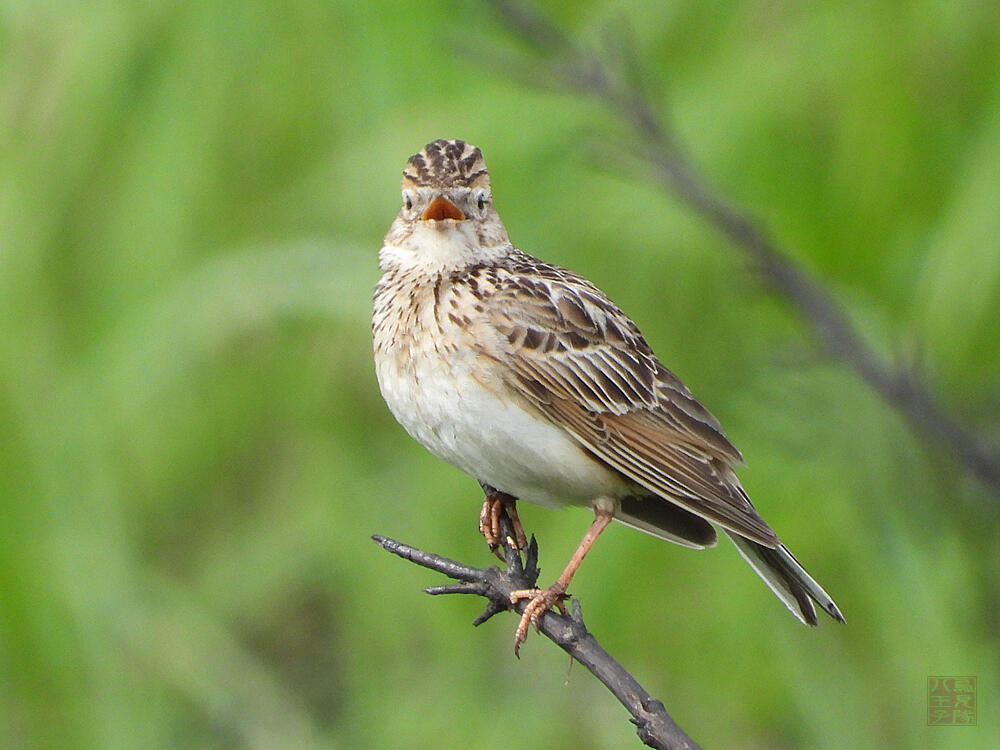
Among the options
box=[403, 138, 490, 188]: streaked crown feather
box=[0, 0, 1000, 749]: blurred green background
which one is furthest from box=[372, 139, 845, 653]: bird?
box=[0, 0, 1000, 749]: blurred green background

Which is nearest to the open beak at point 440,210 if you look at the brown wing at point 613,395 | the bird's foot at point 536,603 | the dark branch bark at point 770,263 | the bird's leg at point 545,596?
the brown wing at point 613,395

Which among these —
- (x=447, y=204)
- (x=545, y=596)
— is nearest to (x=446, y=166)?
(x=447, y=204)

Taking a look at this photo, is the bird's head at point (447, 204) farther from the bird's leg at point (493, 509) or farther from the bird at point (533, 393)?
the bird's leg at point (493, 509)

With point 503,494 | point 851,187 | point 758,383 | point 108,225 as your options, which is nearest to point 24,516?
point 108,225

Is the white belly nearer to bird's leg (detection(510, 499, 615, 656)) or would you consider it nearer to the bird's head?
bird's leg (detection(510, 499, 615, 656))

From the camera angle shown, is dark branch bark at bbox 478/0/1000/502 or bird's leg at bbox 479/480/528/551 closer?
dark branch bark at bbox 478/0/1000/502

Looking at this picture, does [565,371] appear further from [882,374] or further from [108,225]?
[108,225]
